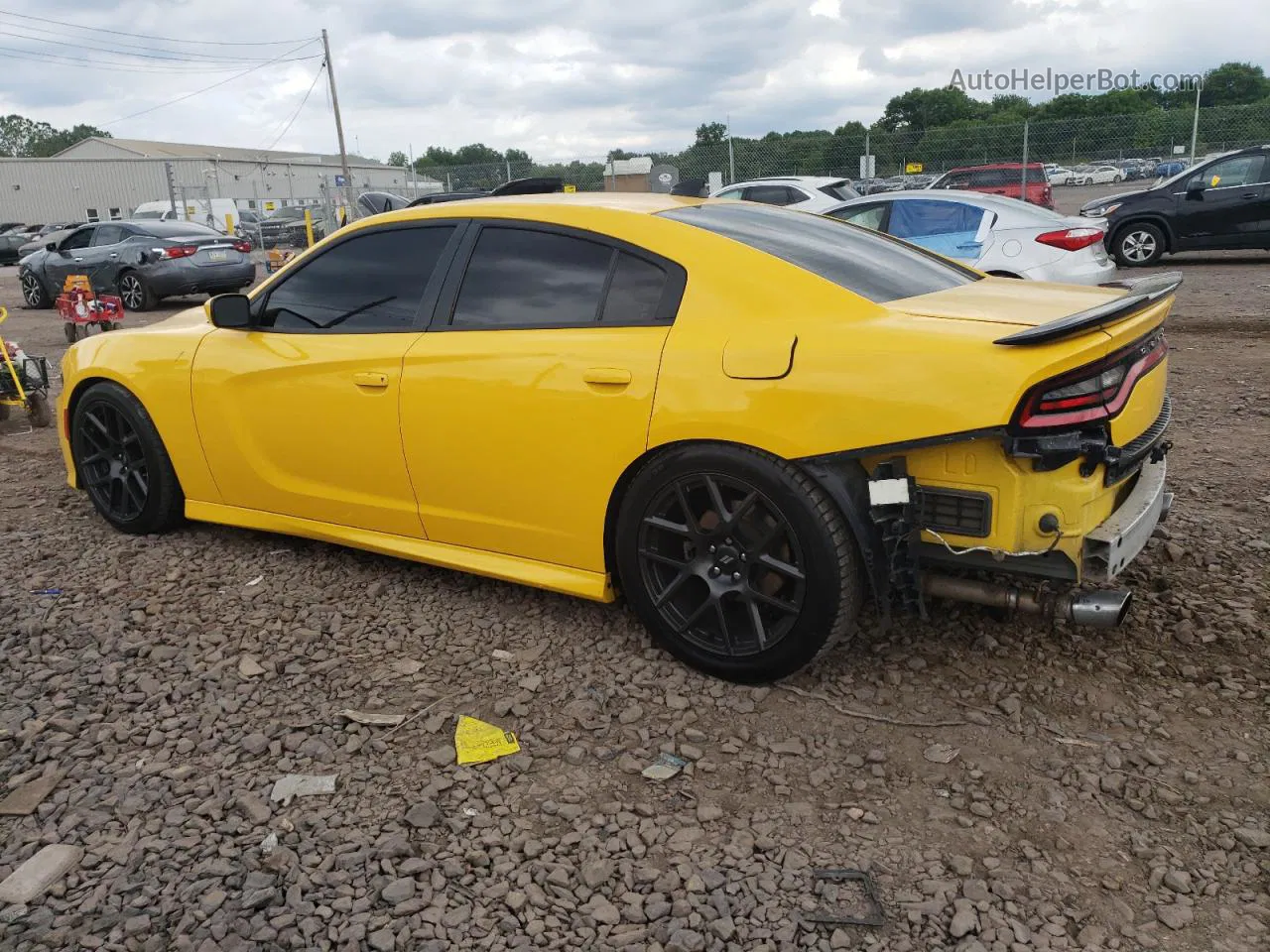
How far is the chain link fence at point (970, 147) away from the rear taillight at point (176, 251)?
29.1 feet

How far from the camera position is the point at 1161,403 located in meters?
3.30

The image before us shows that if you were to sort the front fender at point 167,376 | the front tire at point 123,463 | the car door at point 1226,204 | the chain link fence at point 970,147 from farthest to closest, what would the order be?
the chain link fence at point 970,147 → the car door at point 1226,204 → the front tire at point 123,463 → the front fender at point 167,376

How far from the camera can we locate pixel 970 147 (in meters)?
22.9

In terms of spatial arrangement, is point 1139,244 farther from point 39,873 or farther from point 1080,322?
point 39,873

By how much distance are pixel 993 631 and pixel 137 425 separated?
3674 millimetres

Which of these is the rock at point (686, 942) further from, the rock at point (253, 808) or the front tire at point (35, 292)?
the front tire at point (35, 292)

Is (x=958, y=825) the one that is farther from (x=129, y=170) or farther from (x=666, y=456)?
(x=129, y=170)

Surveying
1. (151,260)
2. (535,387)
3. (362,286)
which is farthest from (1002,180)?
(535,387)

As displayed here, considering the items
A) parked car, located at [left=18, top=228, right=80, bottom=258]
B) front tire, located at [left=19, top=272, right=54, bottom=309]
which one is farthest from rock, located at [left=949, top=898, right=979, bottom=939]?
parked car, located at [left=18, top=228, right=80, bottom=258]

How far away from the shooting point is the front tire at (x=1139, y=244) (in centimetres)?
1412

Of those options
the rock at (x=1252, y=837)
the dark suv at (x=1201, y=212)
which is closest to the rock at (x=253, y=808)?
the rock at (x=1252, y=837)

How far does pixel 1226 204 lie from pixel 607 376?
13.5m

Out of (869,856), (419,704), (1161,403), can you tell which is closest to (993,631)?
(1161,403)

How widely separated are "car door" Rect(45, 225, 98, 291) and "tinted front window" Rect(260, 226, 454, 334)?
13.4m
